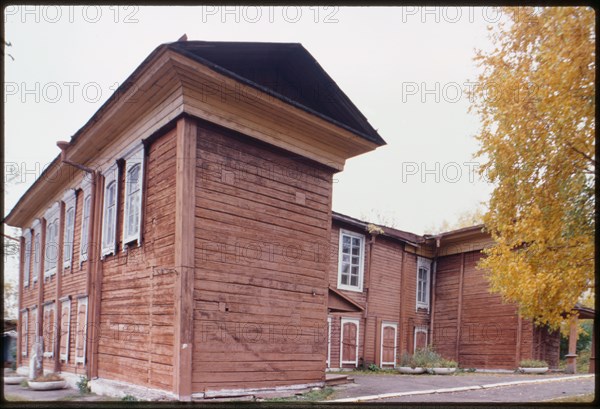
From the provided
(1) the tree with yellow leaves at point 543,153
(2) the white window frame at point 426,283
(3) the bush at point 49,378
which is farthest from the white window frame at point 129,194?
(2) the white window frame at point 426,283

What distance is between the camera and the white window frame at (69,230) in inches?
613

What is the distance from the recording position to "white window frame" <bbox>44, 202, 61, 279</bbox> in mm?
17236

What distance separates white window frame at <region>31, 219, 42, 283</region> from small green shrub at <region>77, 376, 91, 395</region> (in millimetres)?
7517

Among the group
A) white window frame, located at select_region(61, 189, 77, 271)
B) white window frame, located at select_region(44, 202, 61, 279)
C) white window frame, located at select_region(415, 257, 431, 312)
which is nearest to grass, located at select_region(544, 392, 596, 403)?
white window frame, located at select_region(61, 189, 77, 271)

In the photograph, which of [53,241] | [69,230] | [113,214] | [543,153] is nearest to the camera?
[543,153]

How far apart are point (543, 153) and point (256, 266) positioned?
6.01 meters

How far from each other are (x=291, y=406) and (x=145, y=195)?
17.5 ft

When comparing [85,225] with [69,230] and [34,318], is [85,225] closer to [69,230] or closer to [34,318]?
[69,230]

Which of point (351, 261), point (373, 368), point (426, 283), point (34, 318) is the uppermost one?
point (351, 261)

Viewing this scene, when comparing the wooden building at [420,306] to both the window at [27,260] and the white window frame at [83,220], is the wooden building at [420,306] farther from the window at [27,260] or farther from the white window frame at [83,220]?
the window at [27,260]

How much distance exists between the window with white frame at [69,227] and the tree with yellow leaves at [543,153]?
471 inches

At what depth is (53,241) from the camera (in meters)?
18.2

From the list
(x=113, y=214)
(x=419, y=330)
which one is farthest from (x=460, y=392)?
(x=419, y=330)

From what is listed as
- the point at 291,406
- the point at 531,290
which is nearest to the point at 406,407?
the point at 291,406
